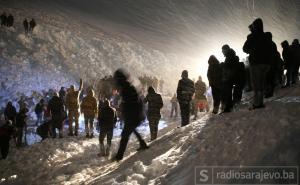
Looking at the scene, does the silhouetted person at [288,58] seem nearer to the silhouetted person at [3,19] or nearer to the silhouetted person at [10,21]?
the silhouetted person at [3,19]

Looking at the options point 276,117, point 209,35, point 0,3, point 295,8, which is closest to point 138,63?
point 209,35

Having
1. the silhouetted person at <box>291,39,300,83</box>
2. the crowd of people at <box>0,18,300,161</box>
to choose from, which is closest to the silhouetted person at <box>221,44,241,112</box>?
the crowd of people at <box>0,18,300,161</box>

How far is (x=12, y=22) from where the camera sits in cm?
3111

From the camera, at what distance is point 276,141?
6148mm

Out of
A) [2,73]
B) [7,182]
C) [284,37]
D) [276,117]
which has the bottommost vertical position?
[7,182]

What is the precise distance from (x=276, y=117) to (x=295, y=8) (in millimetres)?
40368

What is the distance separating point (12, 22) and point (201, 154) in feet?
91.9

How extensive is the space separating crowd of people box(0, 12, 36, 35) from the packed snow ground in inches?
853

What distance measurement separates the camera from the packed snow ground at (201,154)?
608cm

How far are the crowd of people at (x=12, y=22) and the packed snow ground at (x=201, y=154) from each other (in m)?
21.7

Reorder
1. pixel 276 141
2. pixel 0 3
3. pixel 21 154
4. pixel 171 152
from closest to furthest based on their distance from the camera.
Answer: pixel 276 141 < pixel 171 152 < pixel 21 154 < pixel 0 3

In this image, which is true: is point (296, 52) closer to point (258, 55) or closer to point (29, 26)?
point (258, 55)

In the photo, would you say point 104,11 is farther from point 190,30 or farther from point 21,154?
point 21,154

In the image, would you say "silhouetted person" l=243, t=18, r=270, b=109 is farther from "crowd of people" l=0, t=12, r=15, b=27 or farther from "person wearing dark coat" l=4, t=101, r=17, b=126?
"crowd of people" l=0, t=12, r=15, b=27
